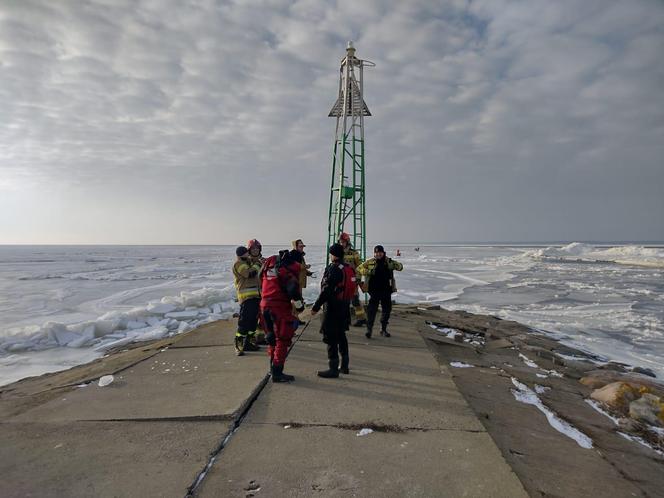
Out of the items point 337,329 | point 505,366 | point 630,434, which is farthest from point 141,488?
point 505,366

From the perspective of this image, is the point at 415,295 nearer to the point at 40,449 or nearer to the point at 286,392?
the point at 286,392

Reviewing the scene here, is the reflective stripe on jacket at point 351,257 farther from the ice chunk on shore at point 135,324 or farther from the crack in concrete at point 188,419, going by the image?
the ice chunk on shore at point 135,324

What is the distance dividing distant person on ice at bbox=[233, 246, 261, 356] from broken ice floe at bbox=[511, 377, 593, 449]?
4.02 meters

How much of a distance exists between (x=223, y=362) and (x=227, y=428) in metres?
2.29

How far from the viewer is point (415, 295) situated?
19.0 m

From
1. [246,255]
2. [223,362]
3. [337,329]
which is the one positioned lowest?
[223,362]

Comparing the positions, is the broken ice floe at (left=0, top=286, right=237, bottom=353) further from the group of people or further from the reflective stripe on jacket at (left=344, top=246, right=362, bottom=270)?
the group of people

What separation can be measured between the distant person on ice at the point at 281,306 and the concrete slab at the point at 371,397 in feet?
1.06

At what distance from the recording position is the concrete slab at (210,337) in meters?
6.91

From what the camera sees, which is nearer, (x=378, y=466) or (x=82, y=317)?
(x=378, y=466)

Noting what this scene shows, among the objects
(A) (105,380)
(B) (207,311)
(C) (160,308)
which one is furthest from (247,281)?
(C) (160,308)

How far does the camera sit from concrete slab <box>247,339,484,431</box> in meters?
3.72

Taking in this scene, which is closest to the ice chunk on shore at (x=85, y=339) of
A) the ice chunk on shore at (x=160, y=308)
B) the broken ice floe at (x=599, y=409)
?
the ice chunk on shore at (x=160, y=308)

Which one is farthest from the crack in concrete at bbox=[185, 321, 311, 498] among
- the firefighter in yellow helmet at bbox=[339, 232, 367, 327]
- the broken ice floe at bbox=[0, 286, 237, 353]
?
the broken ice floe at bbox=[0, 286, 237, 353]
